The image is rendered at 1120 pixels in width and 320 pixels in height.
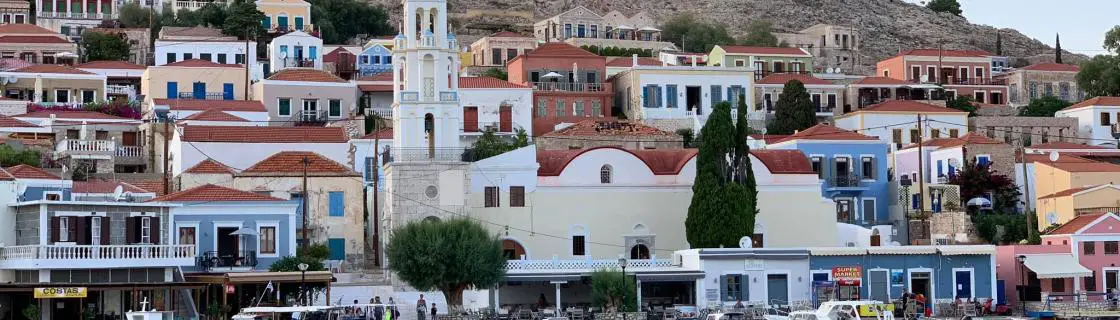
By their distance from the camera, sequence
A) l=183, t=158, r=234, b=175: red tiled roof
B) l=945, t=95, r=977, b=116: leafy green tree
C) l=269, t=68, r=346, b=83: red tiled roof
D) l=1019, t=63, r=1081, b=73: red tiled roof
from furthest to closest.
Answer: l=1019, t=63, r=1081, b=73: red tiled roof
l=945, t=95, r=977, b=116: leafy green tree
l=269, t=68, r=346, b=83: red tiled roof
l=183, t=158, r=234, b=175: red tiled roof

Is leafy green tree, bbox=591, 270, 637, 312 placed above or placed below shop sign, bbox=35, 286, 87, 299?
below

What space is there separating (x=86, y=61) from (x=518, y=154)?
163 ft

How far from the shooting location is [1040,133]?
99.0 meters

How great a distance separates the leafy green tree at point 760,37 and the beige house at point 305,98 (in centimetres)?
5304

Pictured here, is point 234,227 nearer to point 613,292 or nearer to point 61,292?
point 61,292

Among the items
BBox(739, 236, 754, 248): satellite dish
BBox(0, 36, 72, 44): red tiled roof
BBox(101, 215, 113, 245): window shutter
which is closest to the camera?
BBox(101, 215, 113, 245): window shutter

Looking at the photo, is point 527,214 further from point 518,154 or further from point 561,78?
point 561,78

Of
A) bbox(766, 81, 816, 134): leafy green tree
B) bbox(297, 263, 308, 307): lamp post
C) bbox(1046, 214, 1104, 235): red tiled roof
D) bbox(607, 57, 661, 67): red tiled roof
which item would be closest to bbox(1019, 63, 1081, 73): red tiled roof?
bbox(766, 81, 816, 134): leafy green tree

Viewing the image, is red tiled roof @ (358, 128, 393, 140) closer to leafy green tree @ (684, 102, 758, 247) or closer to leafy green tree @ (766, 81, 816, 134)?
leafy green tree @ (684, 102, 758, 247)

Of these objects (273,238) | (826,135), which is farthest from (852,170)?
(273,238)

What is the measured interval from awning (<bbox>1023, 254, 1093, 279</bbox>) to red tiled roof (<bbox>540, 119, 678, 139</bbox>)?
22144 mm

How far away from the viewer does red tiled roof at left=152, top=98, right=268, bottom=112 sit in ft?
277

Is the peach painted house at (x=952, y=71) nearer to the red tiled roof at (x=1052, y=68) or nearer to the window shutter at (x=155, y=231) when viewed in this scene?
the red tiled roof at (x=1052, y=68)

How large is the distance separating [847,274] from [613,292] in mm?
9007
